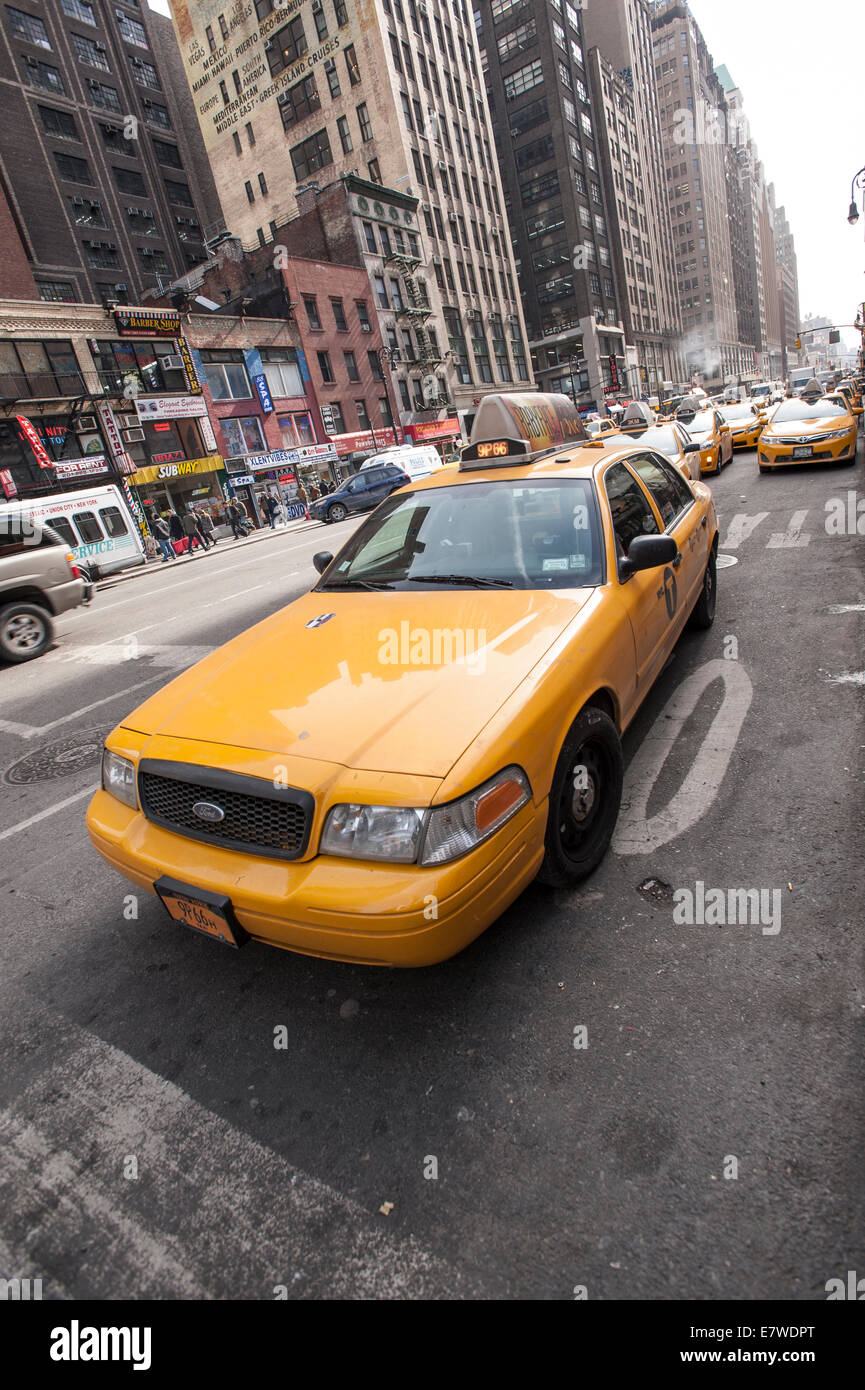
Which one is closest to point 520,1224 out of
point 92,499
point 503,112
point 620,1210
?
point 620,1210

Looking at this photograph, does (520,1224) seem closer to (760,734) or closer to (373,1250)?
(373,1250)

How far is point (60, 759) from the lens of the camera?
5.30m

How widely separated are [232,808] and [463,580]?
5.47 ft

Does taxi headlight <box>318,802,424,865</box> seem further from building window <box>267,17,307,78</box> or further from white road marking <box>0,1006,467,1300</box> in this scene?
building window <box>267,17,307,78</box>

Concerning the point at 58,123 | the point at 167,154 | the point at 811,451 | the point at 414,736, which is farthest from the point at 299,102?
the point at 414,736

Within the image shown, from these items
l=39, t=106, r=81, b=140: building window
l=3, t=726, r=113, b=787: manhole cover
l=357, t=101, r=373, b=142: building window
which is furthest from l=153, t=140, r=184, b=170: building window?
l=3, t=726, r=113, b=787: manhole cover

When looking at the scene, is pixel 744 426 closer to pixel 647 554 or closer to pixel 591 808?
pixel 647 554

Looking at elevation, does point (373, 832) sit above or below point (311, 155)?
below

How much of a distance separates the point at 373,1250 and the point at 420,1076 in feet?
1.63

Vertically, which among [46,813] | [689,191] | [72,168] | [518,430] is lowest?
[46,813]

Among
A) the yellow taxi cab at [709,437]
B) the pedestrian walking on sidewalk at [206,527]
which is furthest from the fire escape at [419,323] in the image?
the yellow taxi cab at [709,437]

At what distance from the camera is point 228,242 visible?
136ft

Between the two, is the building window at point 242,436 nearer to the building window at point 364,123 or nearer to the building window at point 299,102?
the building window at point 364,123

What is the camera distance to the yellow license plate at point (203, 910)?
222 cm
